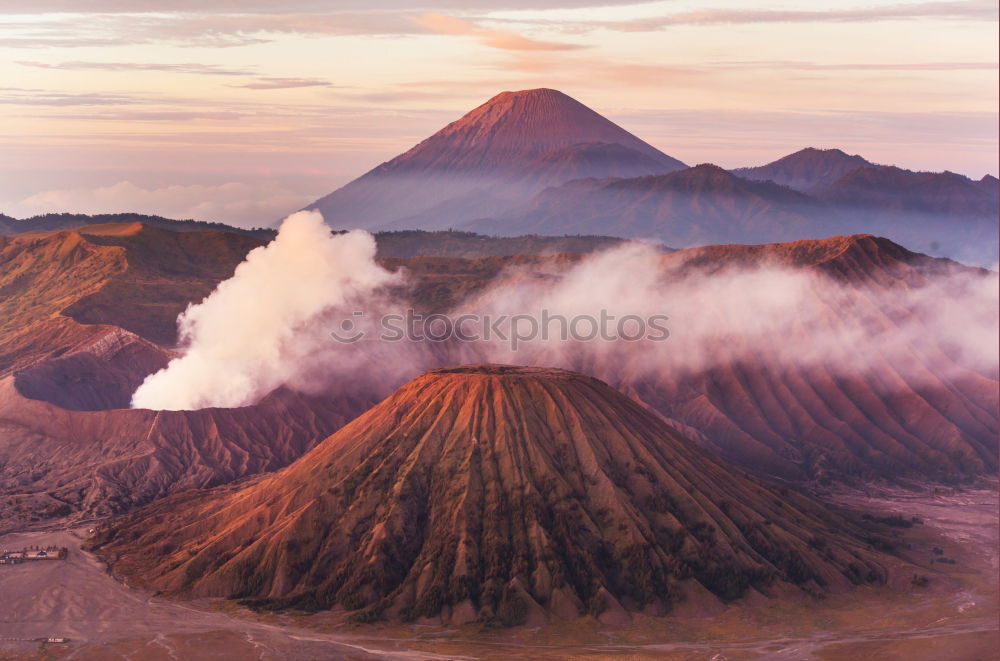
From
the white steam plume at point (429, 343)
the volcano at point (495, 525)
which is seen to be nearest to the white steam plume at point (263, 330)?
the white steam plume at point (429, 343)

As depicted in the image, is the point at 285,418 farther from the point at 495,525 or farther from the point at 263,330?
the point at 495,525

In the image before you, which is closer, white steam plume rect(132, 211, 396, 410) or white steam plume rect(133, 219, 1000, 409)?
white steam plume rect(132, 211, 396, 410)

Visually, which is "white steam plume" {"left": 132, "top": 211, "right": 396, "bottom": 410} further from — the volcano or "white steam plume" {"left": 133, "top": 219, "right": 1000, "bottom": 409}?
the volcano

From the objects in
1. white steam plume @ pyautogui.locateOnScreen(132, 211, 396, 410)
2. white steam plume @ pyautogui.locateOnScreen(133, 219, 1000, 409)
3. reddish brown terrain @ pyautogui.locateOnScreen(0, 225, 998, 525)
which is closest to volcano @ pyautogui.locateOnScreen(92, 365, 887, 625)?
reddish brown terrain @ pyautogui.locateOnScreen(0, 225, 998, 525)

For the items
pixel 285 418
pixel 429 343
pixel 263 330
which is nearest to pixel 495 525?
pixel 285 418

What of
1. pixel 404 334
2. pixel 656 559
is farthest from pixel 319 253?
pixel 656 559

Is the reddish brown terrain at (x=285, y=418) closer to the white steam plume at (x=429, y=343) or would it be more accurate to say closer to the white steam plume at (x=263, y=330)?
the white steam plume at (x=429, y=343)
